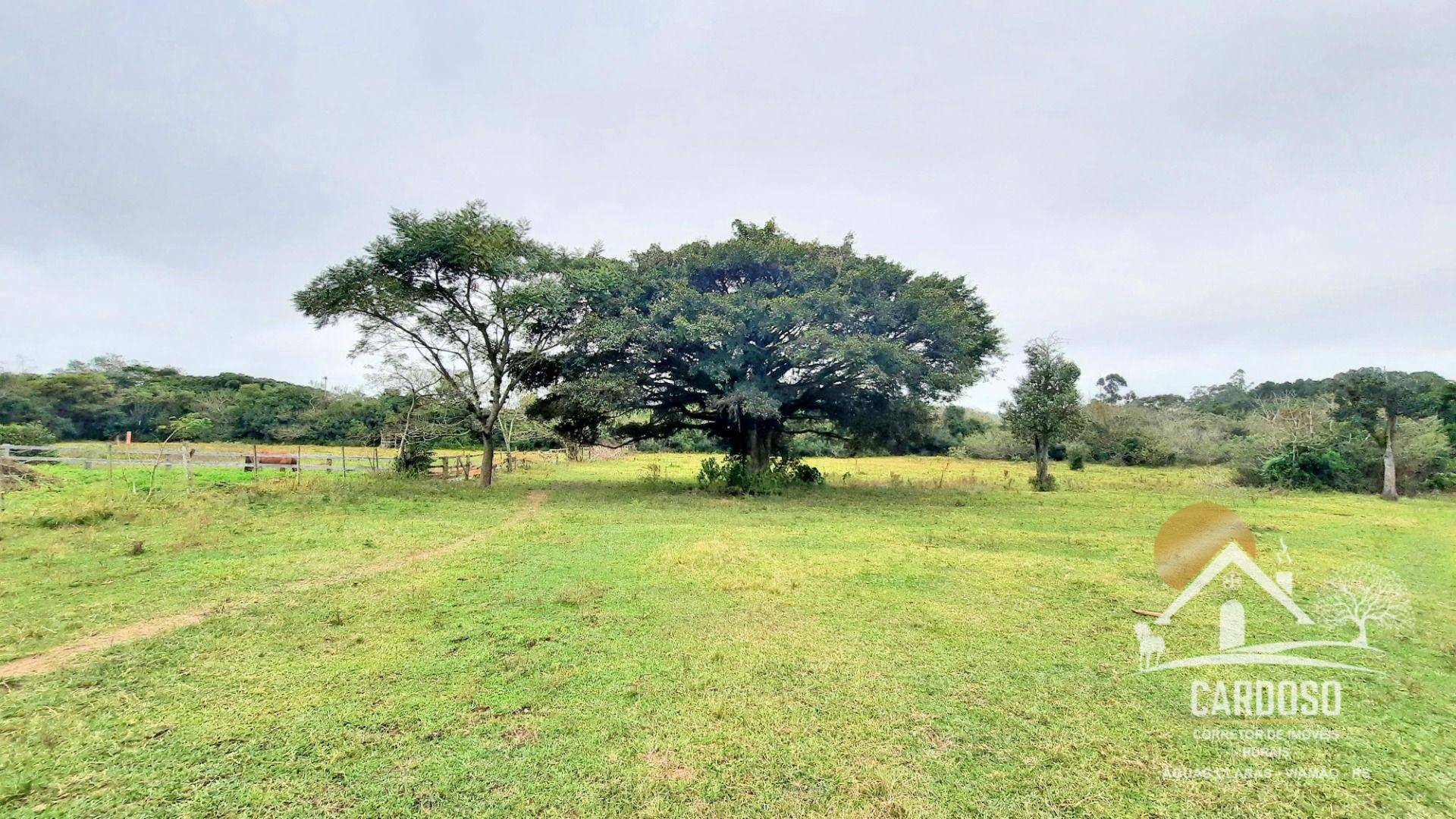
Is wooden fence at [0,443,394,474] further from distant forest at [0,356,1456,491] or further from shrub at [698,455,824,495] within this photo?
shrub at [698,455,824,495]

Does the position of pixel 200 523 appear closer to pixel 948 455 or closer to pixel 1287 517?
pixel 1287 517

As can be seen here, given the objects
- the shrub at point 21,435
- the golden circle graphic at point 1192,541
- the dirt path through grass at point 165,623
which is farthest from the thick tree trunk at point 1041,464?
the shrub at point 21,435

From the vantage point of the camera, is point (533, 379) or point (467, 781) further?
point (533, 379)

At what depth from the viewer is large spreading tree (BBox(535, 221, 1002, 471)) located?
51.3ft

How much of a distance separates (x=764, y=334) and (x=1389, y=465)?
20281 millimetres

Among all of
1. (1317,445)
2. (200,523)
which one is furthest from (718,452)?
(200,523)

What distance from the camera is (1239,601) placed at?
628cm

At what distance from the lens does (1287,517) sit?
1281 centimetres

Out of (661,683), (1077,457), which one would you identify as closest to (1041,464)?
(1077,457)

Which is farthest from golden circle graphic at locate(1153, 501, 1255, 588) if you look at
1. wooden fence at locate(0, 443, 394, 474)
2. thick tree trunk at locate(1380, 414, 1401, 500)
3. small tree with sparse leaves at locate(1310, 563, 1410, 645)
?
wooden fence at locate(0, 443, 394, 474)

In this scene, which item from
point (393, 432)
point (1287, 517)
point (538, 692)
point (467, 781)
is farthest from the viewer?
point (393, 432)

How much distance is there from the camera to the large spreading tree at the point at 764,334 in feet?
51.3

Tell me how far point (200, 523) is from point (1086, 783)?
44.1ft

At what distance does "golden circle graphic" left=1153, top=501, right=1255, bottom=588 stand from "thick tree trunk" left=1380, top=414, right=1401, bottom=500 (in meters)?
13.0
